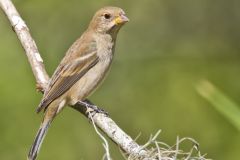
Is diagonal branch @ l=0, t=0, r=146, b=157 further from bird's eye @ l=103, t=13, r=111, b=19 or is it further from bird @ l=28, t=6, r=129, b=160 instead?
bird's eye @ l=103, t=13, r=111, b=19

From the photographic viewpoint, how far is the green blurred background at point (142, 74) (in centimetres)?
747

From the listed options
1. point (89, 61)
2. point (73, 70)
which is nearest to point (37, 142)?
point (73, 70)

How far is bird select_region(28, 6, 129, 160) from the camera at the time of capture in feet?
21.6

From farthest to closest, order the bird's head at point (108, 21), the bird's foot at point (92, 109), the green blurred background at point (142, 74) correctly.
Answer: the green blurred background at point (142, 74), the bird's head at point (108, 21), the bird's foot at point (92, 109)

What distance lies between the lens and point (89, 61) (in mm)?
6887

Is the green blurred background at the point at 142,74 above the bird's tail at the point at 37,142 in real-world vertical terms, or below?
above

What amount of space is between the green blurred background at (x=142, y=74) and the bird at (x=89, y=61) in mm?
848

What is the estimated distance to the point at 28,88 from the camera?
7.57 metres

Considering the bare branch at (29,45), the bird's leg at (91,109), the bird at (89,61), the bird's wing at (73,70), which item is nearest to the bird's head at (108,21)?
the bird at (89,61)

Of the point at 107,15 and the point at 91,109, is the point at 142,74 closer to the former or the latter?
the point at 107,15

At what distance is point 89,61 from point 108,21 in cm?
41

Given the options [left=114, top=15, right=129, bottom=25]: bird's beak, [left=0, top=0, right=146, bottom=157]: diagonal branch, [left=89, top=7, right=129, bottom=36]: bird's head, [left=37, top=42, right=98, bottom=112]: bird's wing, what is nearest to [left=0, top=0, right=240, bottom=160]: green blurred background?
[left=37, top=42, right=98, bottom=112]: bird's wing

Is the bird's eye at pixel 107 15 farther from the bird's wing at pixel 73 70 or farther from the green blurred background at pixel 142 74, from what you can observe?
the green blurred background at pixel 142 74

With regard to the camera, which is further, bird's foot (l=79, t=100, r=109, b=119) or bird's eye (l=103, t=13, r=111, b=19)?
bird's eye (l=103, t=13, r=111, b=19)
